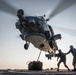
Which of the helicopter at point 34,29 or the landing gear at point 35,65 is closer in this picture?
the landing gear at point 35,65

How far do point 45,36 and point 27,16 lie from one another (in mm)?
2835

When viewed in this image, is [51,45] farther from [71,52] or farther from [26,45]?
[71,52]

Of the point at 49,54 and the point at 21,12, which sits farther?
the point at 49,54

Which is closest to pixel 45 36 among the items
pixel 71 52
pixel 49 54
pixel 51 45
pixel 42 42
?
pixel 42 42

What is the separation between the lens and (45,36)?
1855cm

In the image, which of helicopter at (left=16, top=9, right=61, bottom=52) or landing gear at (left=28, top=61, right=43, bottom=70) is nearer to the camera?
landing gear at (left=28, top=61, right=43, bottom=70)

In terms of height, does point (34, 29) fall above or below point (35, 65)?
above

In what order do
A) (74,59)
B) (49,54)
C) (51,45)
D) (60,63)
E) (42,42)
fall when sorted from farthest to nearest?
(49,54) < (51,45) < (42,42) < (60,63) < (74,59)

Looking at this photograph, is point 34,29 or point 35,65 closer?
point 35,65

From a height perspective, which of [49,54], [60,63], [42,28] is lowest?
[60,63]

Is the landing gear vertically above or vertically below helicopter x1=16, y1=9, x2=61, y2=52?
below

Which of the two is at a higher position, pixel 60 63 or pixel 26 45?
pixel 26 45

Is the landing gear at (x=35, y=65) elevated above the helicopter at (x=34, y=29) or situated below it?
below

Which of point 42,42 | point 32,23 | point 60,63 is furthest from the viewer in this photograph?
point 42,42
